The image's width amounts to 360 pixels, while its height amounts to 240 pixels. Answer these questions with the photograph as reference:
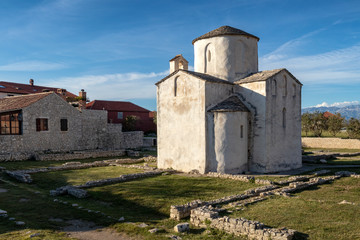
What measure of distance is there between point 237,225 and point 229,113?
9.87m

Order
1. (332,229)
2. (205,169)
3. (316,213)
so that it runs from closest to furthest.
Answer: (332,229), (316,213), (205,169)

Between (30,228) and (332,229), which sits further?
(30,228)

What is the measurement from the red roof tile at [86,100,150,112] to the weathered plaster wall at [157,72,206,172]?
23403 millimetres

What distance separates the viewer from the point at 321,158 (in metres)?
23.9

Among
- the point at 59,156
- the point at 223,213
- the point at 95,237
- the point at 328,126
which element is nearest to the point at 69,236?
the point at 95,237

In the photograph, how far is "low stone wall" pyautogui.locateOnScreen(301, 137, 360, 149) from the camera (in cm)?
3417

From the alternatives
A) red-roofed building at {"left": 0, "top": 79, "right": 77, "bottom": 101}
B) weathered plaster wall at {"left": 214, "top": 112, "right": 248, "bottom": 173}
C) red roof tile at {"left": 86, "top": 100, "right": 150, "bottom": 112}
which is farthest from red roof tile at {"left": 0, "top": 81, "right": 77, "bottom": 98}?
weathered plaster wall at {"left": 214, "top": 112, "right": 248, "bottom": 173}

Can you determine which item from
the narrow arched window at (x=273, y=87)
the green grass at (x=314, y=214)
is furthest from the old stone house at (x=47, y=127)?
the green grass at (x=314, y=214)

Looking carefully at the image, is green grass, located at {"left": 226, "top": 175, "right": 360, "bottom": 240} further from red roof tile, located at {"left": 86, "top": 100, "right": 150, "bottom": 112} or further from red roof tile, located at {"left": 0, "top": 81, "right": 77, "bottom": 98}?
red roof tile, located at {"left": 0, "top": 81, "right": 77, "bottom": 98}

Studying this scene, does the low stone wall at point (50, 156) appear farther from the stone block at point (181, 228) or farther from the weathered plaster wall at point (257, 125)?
the stone block at point (181, 228)

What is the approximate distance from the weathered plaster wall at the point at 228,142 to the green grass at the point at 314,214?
5.44 m

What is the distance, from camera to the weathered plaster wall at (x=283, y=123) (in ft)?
58.9

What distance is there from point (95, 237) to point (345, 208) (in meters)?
7.85

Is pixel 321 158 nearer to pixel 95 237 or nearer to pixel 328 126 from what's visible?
pixel 95 237
